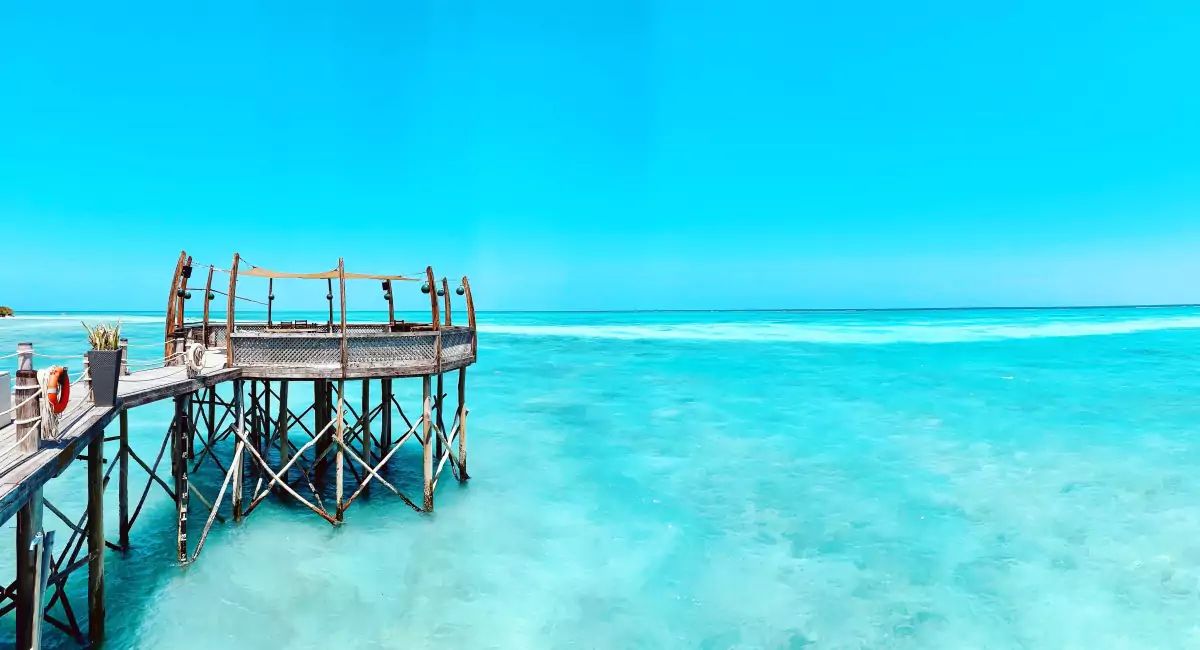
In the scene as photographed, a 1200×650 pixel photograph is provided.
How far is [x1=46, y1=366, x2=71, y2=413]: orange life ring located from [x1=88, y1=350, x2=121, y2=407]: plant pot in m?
1.15

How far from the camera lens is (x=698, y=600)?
1190cm

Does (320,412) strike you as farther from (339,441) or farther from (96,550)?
(96,550)

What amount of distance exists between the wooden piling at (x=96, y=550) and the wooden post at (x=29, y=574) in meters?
2.35

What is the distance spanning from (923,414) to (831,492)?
48.4ft

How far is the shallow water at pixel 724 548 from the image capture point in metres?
10.9

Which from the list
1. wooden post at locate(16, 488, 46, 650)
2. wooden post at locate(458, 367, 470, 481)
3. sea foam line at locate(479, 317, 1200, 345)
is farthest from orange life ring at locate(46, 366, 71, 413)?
sea foam line at locate(479, 317, 1200, 345)

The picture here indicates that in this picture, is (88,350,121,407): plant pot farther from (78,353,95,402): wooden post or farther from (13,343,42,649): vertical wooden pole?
(13,343,42,649): vertical wooden pole

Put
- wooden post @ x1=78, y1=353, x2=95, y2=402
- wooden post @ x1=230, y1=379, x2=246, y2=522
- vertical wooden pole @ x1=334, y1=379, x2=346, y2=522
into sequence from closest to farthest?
1. wooden post @ x1=78, y1=353, x2=95, y2=402
2. wooden post @ x1=230, y1=379, x2=246, y2=522
3. vertical wooden pole @ x1=334, y1=379, x2=346, y2=522

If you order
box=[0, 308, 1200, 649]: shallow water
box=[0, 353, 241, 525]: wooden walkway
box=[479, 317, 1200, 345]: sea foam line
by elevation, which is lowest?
box=[0, 308, 1200, 649]: shallow water

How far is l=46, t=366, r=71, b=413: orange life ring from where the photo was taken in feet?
25.2

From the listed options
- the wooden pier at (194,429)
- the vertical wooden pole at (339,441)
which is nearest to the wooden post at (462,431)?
the wooden pier at (194,429)

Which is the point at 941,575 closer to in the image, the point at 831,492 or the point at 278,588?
the point at 831,492

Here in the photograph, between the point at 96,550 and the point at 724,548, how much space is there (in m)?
11.1

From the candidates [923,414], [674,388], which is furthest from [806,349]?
[923,414]
